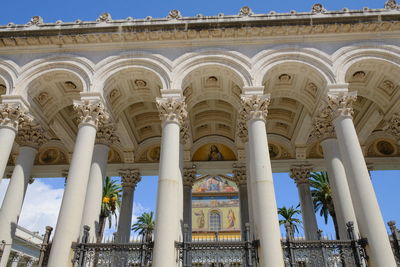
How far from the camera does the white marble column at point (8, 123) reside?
38.7 ft

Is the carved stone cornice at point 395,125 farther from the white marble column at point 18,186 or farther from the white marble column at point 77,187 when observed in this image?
the white marble column at point 18,186

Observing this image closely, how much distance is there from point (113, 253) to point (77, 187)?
2.49 m

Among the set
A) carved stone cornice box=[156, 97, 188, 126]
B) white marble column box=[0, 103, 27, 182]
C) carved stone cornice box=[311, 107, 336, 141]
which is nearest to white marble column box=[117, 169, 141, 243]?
white marble column box=[0, 103, 27, 182]

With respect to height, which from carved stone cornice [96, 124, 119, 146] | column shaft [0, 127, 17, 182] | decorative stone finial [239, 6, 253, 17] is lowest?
column shaft [0, 127, 17, 182]

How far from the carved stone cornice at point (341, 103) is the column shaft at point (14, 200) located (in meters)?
12.6

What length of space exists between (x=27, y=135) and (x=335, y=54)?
13.7 m

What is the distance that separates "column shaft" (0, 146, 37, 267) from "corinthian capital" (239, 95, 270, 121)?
9448 millimetres

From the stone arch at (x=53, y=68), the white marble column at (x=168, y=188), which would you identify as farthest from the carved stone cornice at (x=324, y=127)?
the stone arch at (x=53, y=68)

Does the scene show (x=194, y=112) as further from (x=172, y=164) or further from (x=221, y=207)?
(x=221, y=207)

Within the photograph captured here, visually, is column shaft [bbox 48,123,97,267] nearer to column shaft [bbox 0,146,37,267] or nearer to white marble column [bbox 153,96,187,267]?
column shaft [bbox 0,146,37,267]

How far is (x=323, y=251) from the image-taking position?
9.70 meters

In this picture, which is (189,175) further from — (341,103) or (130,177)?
(341,103)

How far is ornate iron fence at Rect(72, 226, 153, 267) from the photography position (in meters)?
9.78

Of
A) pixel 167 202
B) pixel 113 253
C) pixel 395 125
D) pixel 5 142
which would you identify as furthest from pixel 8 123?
pixel 395 125
